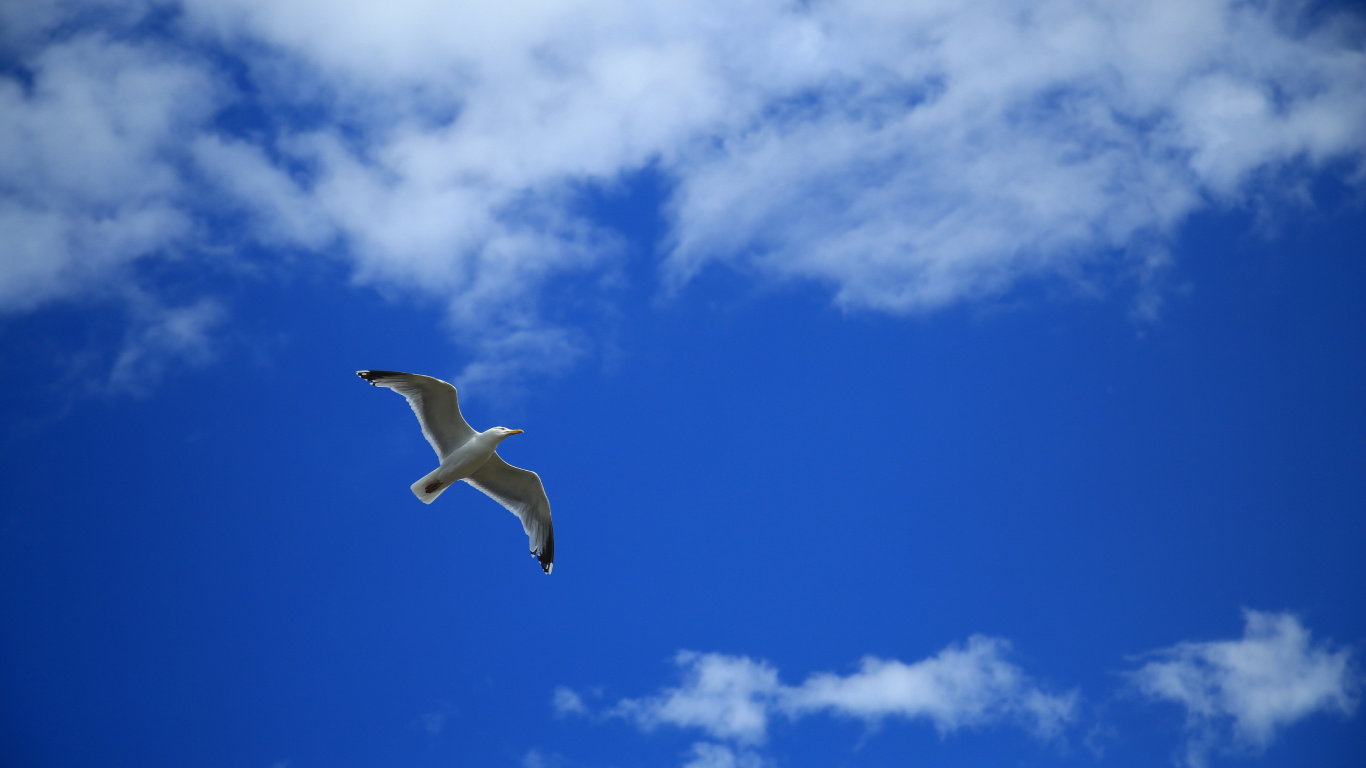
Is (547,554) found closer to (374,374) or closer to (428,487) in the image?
(428,487)

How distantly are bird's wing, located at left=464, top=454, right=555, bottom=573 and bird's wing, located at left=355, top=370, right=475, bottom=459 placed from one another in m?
0.99

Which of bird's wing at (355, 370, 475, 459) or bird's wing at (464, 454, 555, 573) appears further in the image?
bird's wing at (464, 454, 555, 573)

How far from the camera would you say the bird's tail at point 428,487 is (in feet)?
45.6

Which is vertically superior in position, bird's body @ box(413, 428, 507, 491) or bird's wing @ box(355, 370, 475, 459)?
bird's wing @ box(355, 370, 475, 459)

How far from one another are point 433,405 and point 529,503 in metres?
2.38

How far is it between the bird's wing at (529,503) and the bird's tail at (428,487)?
1.00 meters

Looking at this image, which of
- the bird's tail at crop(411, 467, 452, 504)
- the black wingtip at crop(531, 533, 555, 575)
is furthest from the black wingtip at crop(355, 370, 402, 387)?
the black wingtip at crop(531, 533, 555, 575)

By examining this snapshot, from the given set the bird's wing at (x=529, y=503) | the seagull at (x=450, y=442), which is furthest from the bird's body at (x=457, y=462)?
the bird's wing at (x=529, y=503)

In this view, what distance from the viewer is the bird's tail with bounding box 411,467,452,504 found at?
1391 centimetres

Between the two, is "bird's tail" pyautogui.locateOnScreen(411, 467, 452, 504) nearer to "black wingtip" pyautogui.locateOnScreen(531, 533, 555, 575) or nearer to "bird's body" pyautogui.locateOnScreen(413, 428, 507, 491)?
"bird's body" pyautogui.locateOnScreen(413, 428, 507, 491)

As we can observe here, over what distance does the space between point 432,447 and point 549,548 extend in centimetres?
257

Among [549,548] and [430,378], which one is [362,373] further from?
[549,548]

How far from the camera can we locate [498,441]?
46.3 ft

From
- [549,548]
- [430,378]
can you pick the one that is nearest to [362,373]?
[430,378]
